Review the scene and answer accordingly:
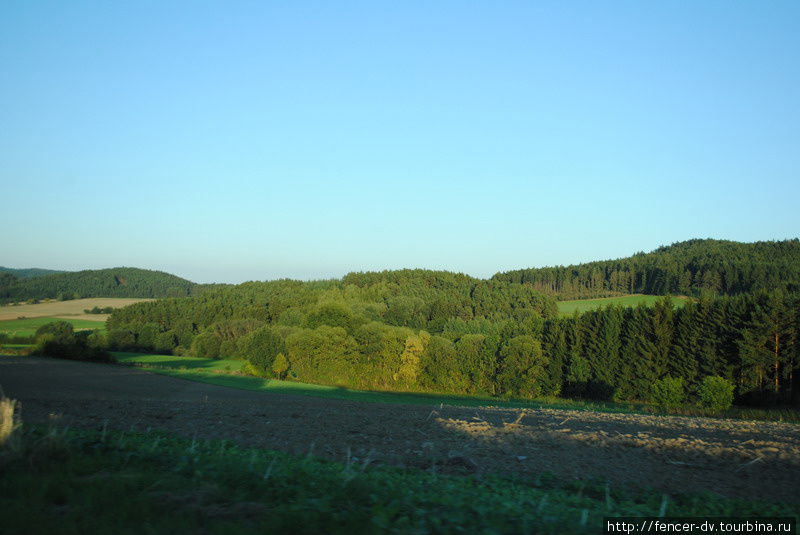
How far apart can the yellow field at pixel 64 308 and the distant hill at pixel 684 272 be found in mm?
87463

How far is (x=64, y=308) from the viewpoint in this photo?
281 feet

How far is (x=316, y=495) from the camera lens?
639cm

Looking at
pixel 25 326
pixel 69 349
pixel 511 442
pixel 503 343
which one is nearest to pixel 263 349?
pixel 25 326

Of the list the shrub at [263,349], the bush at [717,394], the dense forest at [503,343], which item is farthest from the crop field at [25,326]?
the bush at [717,394]

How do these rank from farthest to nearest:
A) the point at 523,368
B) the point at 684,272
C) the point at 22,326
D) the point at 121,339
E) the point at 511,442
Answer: the point at 684,272, the point at 121,339, the point at 523,368, the point at 22,326, the point at 511,442

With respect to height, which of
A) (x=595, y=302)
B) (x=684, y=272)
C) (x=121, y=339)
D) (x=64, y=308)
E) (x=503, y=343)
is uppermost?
(x=684, y=272)

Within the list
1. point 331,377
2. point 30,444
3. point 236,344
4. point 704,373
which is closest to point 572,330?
point 704,373

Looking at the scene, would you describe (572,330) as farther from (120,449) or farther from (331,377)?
(120,449)

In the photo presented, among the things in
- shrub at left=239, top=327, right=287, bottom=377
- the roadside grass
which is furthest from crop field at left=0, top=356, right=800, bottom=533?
shrub at left=239, top=327, right=287, bottom=377

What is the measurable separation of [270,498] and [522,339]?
61.1 metres

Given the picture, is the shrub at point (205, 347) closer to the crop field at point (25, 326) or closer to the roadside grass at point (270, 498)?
the crop field at point (25, 326)

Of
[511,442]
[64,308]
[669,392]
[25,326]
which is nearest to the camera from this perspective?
[511,442]

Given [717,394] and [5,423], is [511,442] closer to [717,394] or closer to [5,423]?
[5,423]

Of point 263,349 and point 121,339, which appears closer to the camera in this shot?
point 263,349
